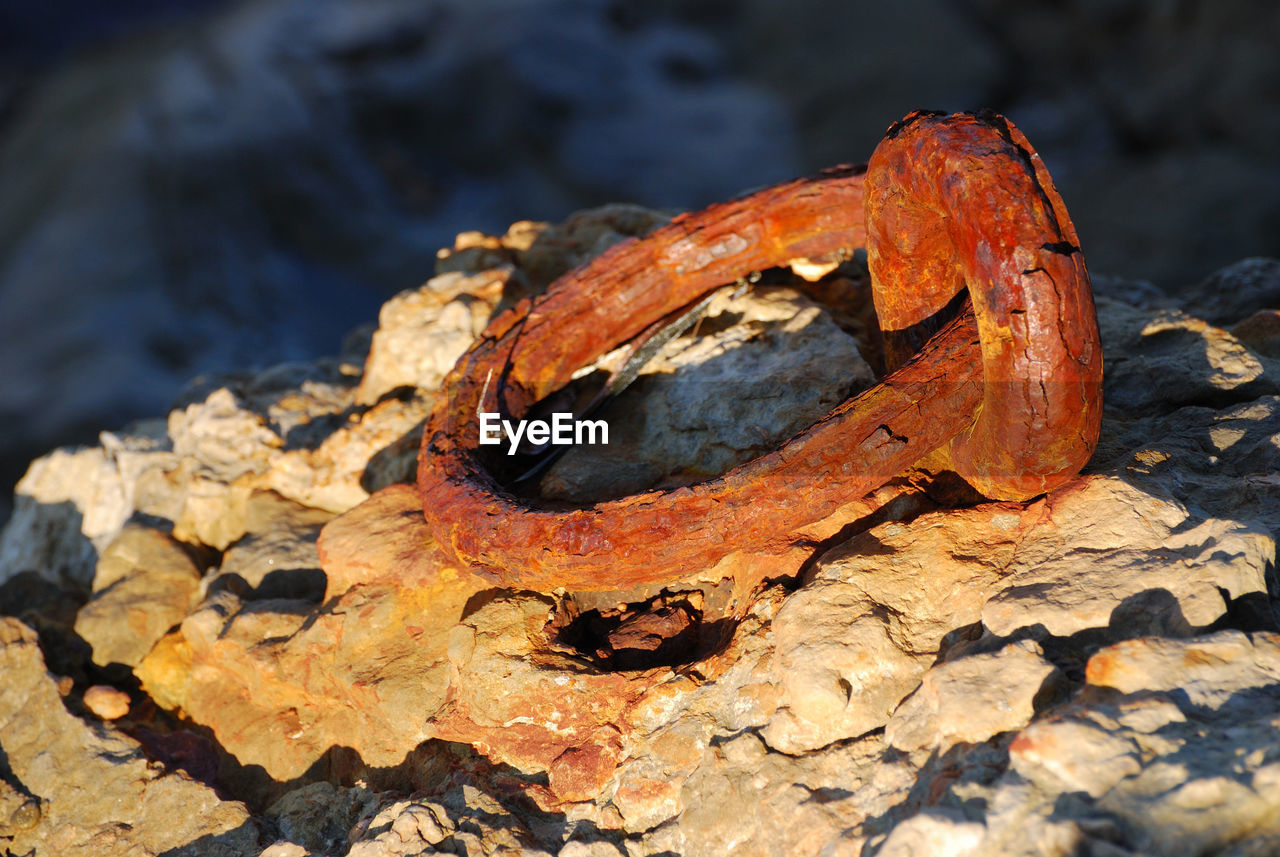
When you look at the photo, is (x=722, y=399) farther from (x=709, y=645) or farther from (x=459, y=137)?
(x=459, y=137)

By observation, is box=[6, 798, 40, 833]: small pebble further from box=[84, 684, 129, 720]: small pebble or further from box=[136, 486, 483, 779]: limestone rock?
box=[136, 486, 483, 779]: limestone rock

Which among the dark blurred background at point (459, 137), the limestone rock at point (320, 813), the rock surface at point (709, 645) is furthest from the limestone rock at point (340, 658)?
the dark blurred background at point (459, 137)

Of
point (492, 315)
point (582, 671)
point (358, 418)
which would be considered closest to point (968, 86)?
point (492, 315)

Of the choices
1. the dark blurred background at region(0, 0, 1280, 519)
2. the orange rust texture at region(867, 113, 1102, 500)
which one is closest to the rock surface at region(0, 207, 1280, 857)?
the orange rust texture at region(867, 113, 1102, 500)

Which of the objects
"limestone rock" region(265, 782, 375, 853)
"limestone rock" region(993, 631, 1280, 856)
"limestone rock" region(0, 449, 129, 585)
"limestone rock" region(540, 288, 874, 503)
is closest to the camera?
"limestone rock" region(993, 631, 1280, 856)

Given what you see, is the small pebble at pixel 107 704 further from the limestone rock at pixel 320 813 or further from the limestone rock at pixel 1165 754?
the limestone rock at pixel 1165 754
